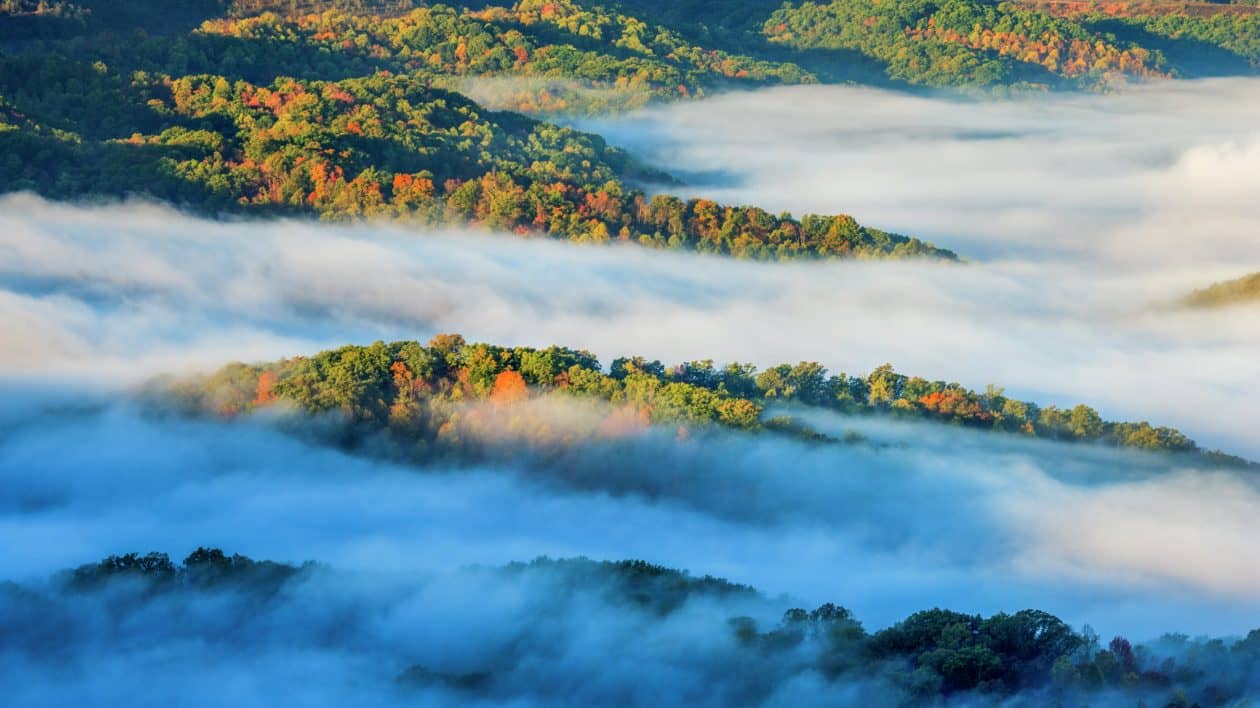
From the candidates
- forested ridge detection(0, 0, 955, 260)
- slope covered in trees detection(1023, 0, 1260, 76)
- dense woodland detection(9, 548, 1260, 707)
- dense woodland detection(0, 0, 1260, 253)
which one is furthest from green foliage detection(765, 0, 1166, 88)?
dense woodland detection(9, 548, 1260, 707)

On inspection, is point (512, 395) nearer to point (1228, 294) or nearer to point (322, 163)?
point (322, 163)

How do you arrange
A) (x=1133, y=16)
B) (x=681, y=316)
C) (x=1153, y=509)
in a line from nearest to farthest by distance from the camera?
(x=1153, y=509), (x=681, y=316), (x=1133, y=16)

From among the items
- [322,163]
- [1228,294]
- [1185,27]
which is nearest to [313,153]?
[322,163]

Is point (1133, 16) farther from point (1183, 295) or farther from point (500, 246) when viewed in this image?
point (500, 246)

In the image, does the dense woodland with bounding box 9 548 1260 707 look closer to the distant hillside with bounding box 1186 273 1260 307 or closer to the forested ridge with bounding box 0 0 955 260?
the forested ridge with bounding box 0 0 955 260

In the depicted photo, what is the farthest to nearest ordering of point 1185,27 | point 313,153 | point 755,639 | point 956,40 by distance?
point 1185,27
point 956,40
point 313,153
point 755,639

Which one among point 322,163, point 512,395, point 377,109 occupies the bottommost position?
point 512,395

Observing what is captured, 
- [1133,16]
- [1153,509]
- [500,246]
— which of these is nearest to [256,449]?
[1153,509]
